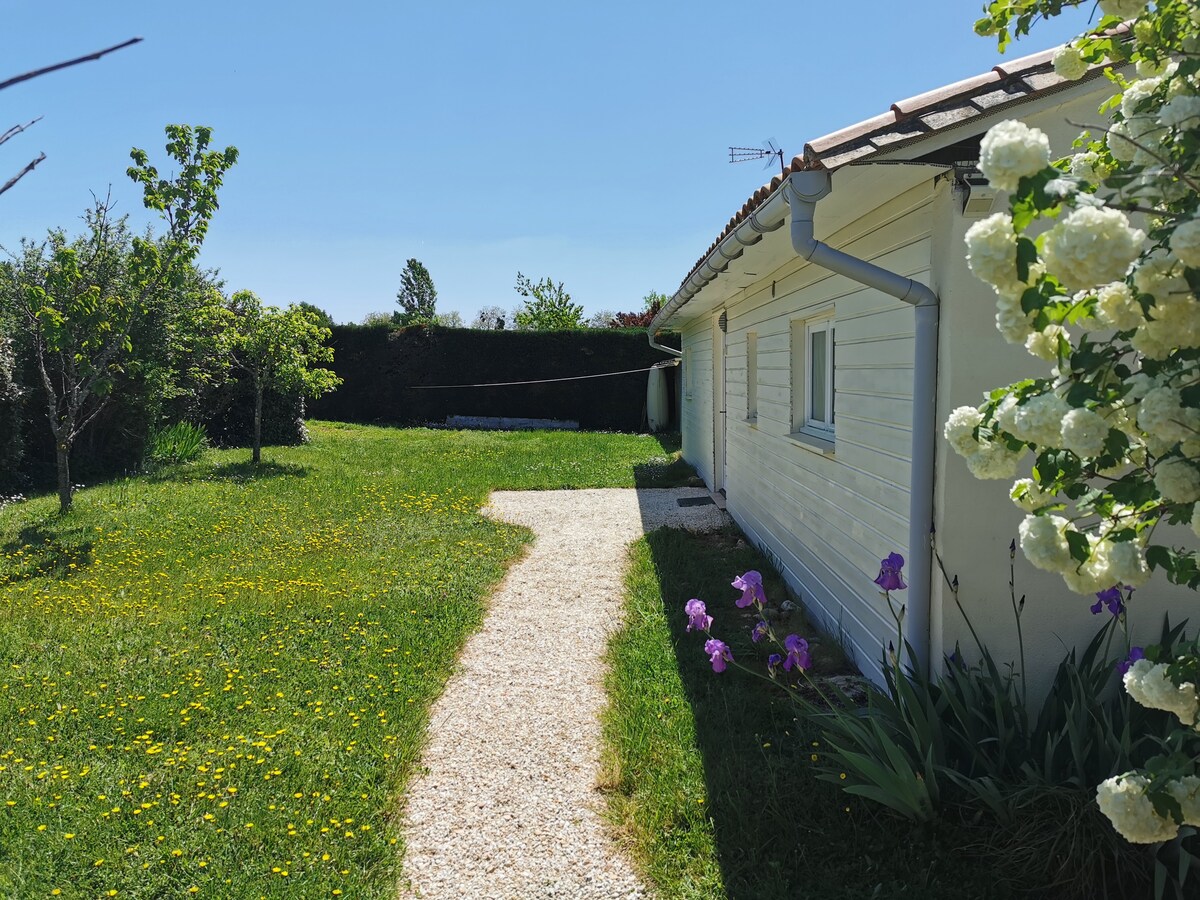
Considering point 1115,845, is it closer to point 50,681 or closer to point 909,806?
point 909,806

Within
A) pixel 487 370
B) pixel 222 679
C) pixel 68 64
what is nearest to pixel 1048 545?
pixel 68 64

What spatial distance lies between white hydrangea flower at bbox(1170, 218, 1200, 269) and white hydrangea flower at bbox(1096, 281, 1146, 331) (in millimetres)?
131

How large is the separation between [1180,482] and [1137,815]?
2.39 ft

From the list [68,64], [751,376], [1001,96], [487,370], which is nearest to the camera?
[68,64]

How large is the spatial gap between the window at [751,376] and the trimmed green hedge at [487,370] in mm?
12806

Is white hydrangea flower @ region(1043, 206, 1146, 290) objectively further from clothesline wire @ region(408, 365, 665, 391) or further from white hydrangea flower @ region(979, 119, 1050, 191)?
clothesline wire @ region(408, 365, 665, 391)

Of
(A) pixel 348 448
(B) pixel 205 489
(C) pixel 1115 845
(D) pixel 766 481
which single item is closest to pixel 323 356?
(A) pixel 348 448

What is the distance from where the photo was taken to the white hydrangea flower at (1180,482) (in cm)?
148

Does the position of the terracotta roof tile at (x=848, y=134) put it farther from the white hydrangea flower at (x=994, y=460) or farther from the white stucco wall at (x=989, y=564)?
the white hydrangea flower at (x=994, y=460)

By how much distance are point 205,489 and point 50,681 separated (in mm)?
6592

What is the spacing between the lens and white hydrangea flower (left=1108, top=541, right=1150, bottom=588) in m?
1.56

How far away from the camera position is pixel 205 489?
10.9 m

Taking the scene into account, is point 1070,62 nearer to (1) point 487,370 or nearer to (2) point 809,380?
(2) point 809,380

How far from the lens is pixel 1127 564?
1561 mm
